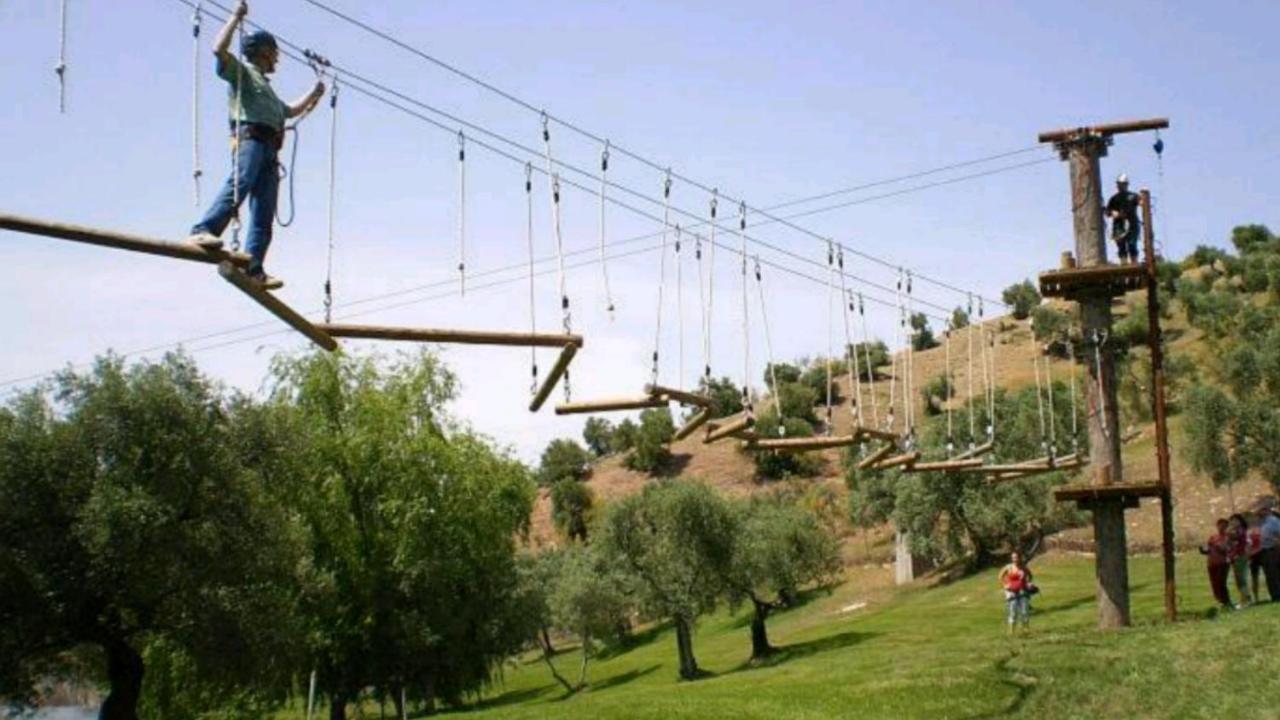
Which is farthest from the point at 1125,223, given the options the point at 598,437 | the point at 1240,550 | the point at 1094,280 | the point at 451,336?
the point at 598,437

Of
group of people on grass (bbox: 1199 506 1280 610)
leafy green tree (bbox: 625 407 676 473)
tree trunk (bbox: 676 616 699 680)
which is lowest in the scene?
tree trunk (bbox: 676 616 699 680)

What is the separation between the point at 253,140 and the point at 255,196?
0.53m

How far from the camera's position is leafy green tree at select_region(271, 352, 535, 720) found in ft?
137

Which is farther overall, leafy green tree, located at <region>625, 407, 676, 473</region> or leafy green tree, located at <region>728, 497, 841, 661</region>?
leafy green tree, located at <region>625, 407, 676, 473</region>

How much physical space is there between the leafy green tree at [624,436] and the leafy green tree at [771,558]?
192ft

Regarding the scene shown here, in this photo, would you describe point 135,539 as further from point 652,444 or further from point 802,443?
point 652,444

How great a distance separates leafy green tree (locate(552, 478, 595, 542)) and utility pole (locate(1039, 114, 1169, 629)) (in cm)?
8986

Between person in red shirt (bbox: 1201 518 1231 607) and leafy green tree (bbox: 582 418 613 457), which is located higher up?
leafy green tree (bbox: 582 418 613 457)

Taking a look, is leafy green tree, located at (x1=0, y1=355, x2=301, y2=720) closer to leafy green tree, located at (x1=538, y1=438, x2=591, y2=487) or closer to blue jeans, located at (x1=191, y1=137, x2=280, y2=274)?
blue jeans, located at (x1=191, y1=137, x2=280, y2=274)

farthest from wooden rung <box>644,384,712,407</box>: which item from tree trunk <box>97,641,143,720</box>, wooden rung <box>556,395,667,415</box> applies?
tree trunk <box>97,641,143,720</box>

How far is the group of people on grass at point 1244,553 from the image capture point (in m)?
28.6

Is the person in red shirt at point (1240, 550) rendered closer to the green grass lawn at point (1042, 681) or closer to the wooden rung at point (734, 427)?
the green grass lawn at point (1042, 681)

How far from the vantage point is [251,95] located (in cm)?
1311

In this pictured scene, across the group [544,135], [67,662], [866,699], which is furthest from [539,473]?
[544,135]
